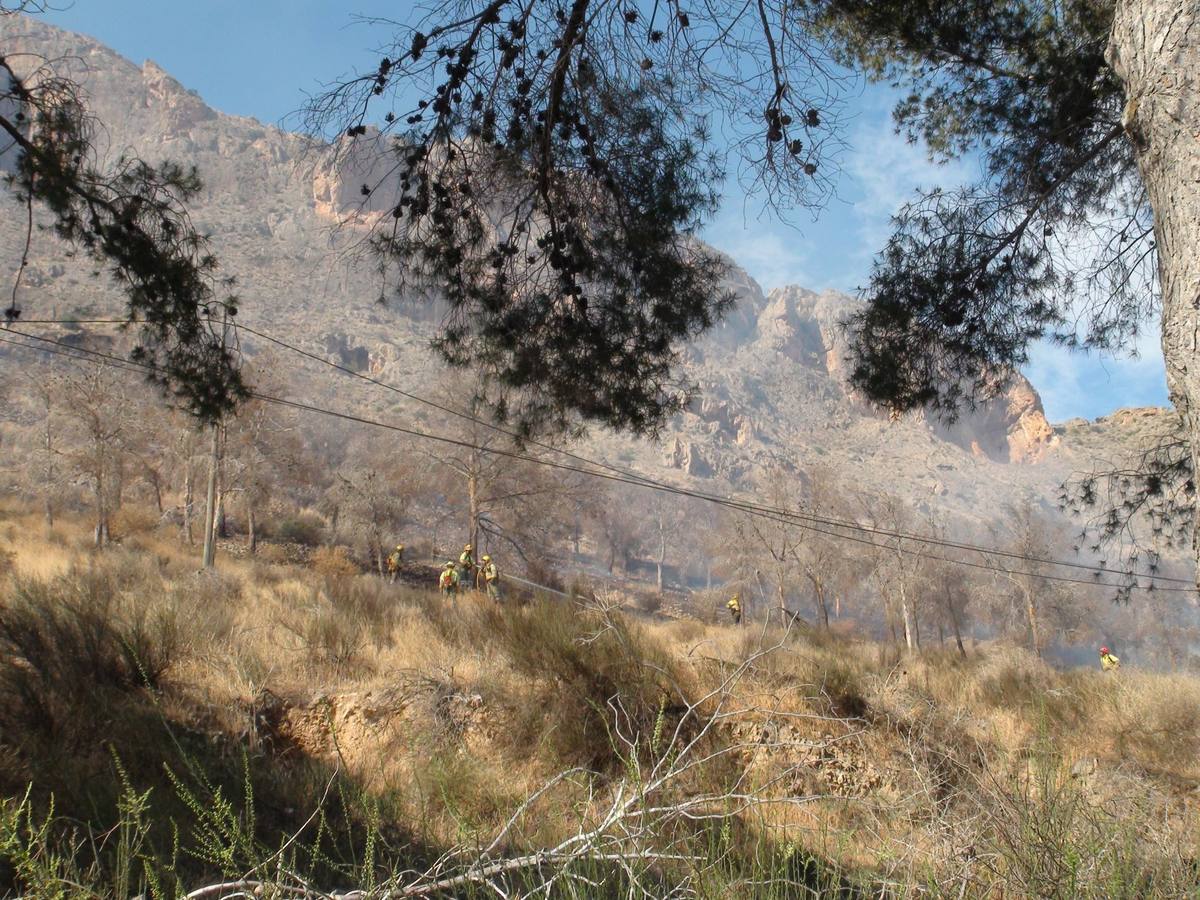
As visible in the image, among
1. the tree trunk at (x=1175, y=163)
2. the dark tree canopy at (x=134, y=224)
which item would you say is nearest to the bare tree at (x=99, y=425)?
the dark tree canopy at (x=134, y=224)

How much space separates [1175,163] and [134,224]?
5082mm

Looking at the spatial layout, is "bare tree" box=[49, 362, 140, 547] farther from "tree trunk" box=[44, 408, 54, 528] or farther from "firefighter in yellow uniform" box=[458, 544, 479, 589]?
"firefighter in yellow uniform" box=[458, 544, 479, 589]

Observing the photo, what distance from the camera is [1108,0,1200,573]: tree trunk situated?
6.41 feet

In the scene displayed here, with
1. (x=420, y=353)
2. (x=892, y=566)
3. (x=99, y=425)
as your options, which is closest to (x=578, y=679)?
(x=99, y=425)

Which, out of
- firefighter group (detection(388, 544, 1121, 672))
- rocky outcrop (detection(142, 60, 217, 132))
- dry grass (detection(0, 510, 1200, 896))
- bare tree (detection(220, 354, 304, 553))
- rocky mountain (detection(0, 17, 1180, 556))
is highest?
rocky outcrop (detection(142, 60, 217, 132))

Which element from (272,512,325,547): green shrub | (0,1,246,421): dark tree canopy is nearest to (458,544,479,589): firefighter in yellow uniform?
(272,512,325,547): green shrub

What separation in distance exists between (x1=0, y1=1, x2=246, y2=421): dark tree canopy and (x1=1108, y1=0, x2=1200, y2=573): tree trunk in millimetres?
4649

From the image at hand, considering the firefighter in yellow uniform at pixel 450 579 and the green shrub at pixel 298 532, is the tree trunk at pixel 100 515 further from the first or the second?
the firefighter in yellow uniform at pixel 450 579

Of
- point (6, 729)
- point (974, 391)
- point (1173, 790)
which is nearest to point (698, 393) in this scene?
point (974, 391)

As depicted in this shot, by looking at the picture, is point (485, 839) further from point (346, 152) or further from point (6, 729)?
point (346, 152)

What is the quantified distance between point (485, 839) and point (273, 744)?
2867 millimetres

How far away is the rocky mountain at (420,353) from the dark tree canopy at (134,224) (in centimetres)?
3824

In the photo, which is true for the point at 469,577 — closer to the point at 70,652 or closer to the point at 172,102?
the point at 70,652

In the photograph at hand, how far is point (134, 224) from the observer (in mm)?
4281
